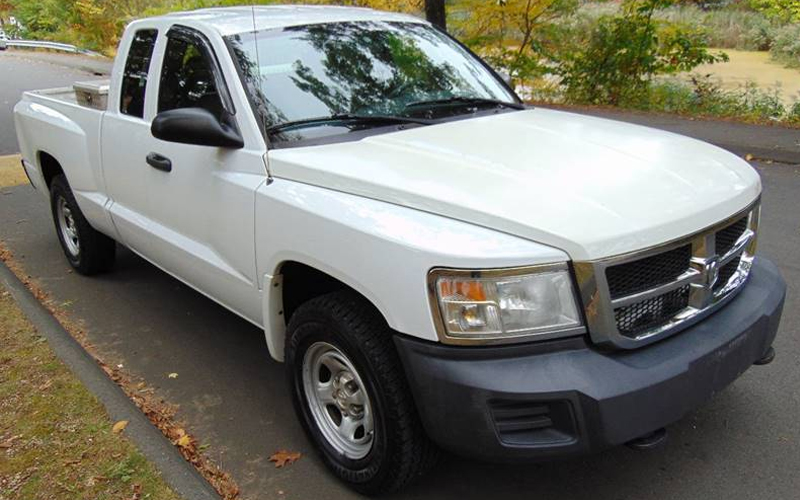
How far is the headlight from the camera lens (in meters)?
2.38

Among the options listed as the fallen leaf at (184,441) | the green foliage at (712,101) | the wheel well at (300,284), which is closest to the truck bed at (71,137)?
the fallen leaf at (184,441)

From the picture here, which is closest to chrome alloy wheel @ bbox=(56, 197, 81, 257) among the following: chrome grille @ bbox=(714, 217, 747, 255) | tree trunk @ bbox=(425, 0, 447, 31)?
chrome grille @ bbox=(714, 217, 747, 255)

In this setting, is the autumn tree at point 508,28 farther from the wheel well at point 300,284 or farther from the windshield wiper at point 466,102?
the wheel well at point 300,284

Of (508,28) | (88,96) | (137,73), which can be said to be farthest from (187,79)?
(508,28)

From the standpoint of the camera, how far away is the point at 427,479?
309cm

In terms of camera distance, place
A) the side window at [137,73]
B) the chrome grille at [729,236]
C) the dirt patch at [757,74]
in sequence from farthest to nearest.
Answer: the dirt patch at [757,74] < the side window at [137,73] < the chrome grille at [729,236]

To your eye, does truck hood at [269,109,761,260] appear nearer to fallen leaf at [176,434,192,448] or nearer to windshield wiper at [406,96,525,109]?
windshield wiper at [406,96,525,109]

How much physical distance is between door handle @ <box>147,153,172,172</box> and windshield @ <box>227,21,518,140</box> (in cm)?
73

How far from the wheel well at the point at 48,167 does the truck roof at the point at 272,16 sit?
2102 millimetres

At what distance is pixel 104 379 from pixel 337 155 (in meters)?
2.04

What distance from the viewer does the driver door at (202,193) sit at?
333 centimetres

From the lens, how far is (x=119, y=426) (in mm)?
3500

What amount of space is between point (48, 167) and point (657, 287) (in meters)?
5.18

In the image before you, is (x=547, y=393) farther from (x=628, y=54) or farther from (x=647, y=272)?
(x=628, y=54)
